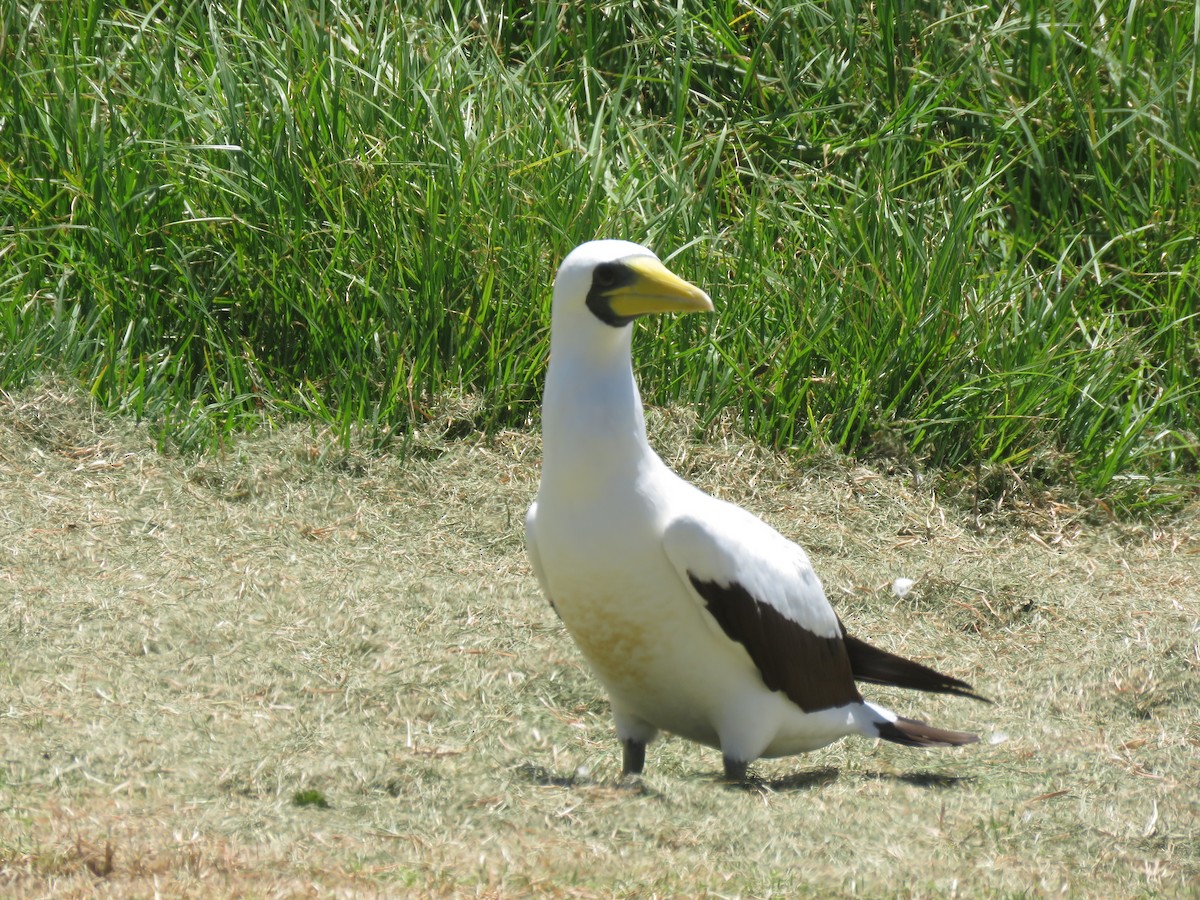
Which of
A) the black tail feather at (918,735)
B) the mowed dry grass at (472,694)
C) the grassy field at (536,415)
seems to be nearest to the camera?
the mowed dry grass at (472,694)

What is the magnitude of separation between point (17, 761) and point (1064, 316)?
13.3 feet

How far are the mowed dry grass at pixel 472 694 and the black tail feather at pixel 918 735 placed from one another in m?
0.06

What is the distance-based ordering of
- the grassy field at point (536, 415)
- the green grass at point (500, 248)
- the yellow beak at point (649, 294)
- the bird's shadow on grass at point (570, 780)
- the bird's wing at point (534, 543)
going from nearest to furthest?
the grassy field at point (536, 415), the bird's shadow on grass at point (570, 780), the yellow beak at point (649, 294), the bird's wing at point (534, 543), the green grass at point (500, 248)

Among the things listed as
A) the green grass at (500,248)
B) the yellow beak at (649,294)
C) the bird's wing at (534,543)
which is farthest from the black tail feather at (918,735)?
the green grass at (500,248)

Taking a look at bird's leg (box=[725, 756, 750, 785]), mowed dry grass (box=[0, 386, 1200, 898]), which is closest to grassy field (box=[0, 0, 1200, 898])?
mowed dry grass (box=[0, 386, 1200, 898])

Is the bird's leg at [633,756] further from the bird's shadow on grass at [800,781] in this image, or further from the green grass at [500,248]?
the green grass at [500,248]

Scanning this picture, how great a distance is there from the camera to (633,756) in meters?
3.35

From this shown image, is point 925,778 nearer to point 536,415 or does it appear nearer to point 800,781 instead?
point 800,781

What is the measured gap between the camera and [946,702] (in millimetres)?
3990

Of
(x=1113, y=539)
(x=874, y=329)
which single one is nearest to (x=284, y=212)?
(x=874, y=329)

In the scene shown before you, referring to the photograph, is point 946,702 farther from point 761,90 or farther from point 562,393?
point 761,90

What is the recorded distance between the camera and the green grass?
17.1ft

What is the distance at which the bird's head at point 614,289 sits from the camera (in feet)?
10.3

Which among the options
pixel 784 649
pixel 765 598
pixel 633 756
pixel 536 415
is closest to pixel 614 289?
pixel 765 598
